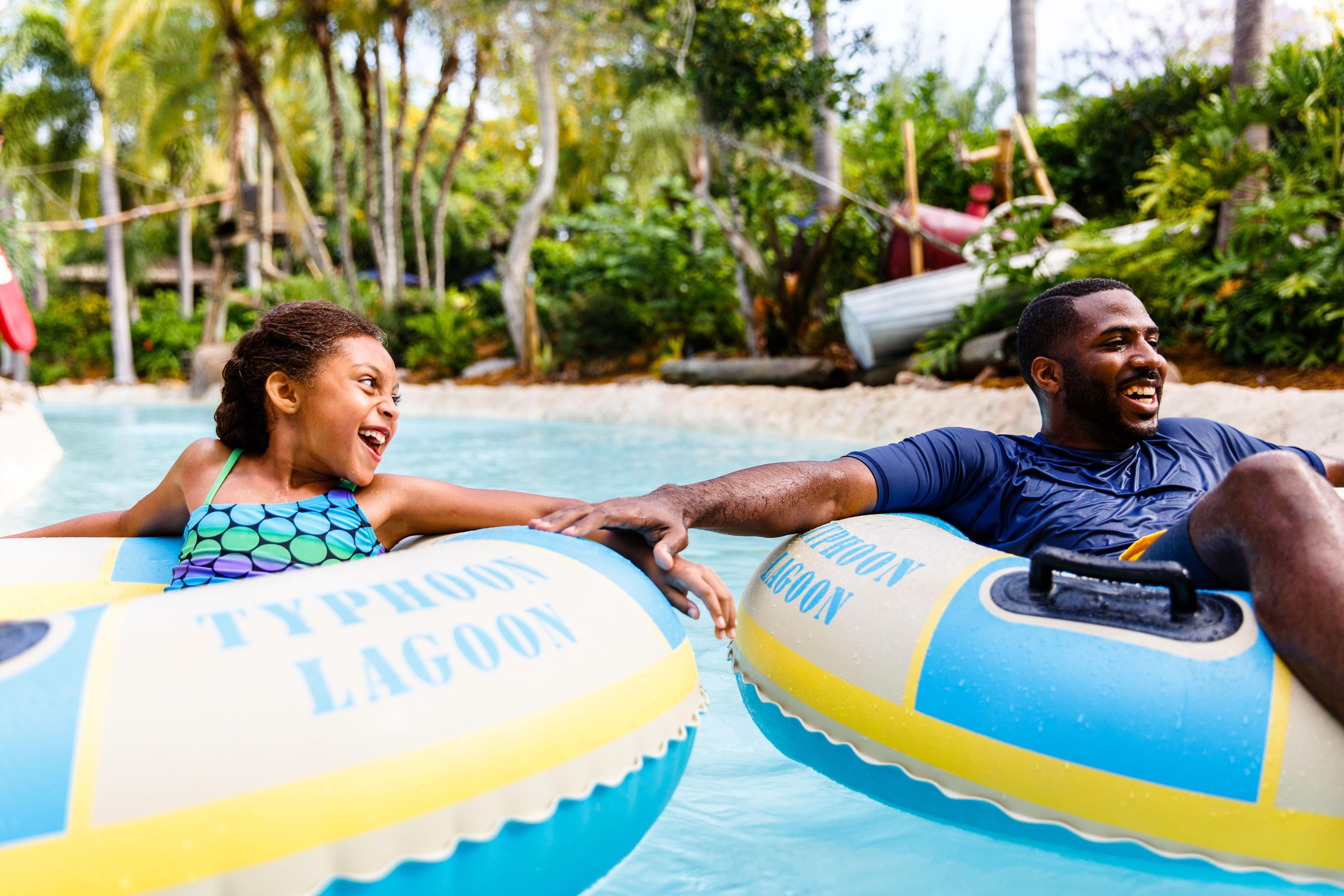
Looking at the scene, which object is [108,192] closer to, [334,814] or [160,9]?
[160,9]

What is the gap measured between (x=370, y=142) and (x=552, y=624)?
1663 centimetres

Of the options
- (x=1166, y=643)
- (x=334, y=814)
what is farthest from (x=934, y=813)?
(x=334, y=814)

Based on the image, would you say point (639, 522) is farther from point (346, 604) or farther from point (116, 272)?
point (116, 272)

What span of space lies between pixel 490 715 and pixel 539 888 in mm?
291

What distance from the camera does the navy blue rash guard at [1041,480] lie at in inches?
89.0

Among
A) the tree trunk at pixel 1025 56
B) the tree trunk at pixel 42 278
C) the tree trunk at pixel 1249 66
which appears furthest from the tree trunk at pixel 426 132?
the tree trunk at pixel 1249 66

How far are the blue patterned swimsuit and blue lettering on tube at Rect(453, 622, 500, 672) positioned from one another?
0.58 metres

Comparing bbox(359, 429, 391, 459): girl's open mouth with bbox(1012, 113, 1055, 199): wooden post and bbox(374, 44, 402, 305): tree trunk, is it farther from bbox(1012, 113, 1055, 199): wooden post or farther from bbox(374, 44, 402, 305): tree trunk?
bbox(374, 44, 402, 305): tree trunk

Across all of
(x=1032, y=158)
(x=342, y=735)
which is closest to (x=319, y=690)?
(x=342, y=735)

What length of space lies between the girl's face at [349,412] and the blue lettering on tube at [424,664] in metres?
0.70

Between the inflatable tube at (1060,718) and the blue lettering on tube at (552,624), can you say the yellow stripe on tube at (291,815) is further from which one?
the inflatable tube at (1060,718)

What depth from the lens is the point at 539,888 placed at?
1.45m

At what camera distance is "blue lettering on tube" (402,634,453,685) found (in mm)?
1372

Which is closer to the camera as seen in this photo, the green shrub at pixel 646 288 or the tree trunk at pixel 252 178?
the green shrub at pixel 646 288
